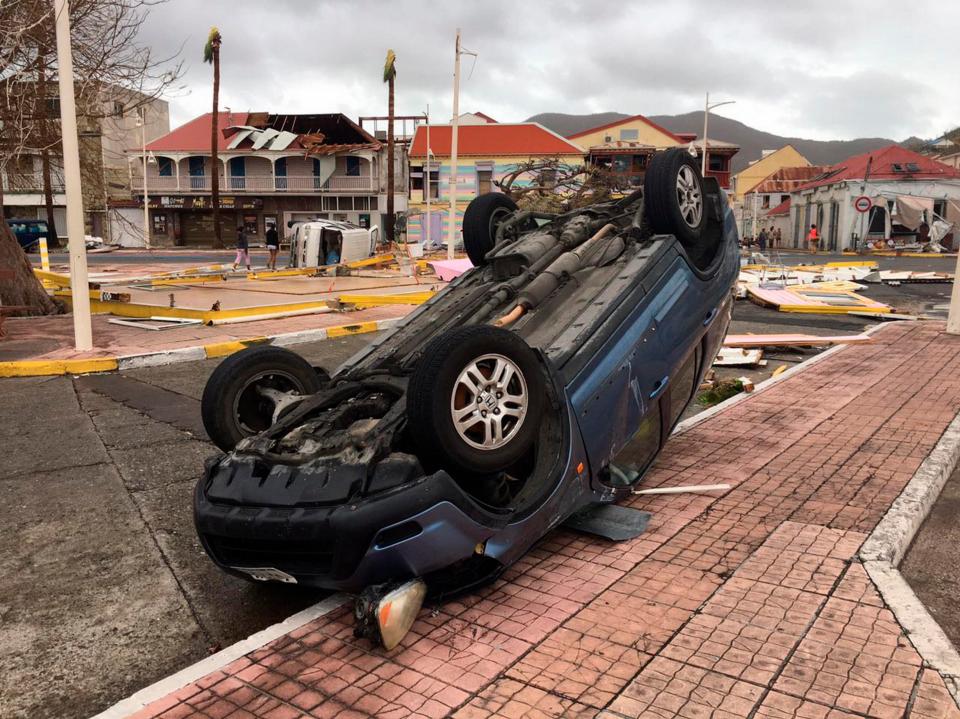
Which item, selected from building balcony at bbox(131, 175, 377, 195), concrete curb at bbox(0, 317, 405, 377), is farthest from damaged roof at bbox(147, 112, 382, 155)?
concrete curb at bbox(0, 317, 405, 377)

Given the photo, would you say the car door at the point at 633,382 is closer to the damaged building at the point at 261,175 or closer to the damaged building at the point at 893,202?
the damaged building at the point at 893,202

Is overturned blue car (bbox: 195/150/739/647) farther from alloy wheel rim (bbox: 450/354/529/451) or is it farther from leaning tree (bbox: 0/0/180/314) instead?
leaning tree (bbox: 0/0/180/314)

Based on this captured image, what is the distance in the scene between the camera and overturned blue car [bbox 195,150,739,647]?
10.5 feet

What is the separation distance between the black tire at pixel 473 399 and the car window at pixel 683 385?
162 centimetres

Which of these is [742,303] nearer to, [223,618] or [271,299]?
[271,299]

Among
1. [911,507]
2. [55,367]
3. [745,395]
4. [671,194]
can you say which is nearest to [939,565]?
[911,507]

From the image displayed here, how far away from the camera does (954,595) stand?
383cm

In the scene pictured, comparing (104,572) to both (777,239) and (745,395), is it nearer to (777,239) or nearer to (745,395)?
(745,395)

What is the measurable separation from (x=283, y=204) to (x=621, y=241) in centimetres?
5469

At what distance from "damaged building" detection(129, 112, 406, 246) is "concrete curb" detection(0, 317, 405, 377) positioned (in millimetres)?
45568

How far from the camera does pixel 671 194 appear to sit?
4871mm

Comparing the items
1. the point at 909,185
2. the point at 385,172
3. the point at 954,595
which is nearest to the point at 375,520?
the point at 954,595

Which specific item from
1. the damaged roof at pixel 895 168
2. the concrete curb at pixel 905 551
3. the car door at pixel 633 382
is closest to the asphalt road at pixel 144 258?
the car door at pixel 633 382

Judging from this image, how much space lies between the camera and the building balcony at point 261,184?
5459 centimetres
